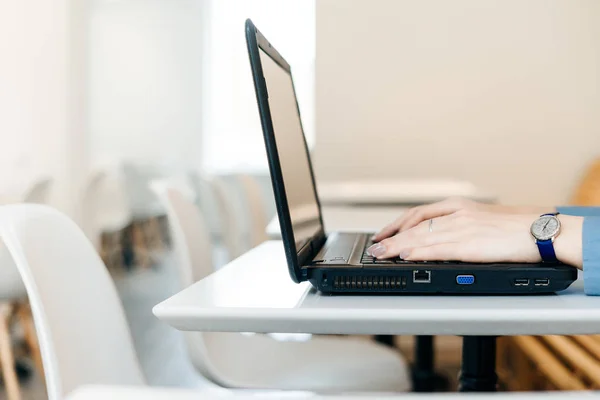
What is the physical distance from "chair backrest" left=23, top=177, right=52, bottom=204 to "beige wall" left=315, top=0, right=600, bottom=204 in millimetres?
1240

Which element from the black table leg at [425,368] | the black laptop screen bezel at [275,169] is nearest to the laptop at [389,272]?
the black laptop screen bezel at [275,169]

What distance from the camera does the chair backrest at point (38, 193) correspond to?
303 centimetres

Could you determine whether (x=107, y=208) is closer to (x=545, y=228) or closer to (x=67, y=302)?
(x=67, y=302)

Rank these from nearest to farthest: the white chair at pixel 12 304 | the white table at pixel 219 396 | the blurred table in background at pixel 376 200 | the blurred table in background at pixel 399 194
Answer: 1. the white table at pixel 219 396
2. the blurred table in background at pixel 376 200
3. the white chair at pixel 12 304
4. the blurred table in background at pixel 399 194

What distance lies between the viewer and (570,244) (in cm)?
89

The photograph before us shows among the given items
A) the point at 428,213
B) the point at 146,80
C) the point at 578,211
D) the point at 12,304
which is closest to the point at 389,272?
the point at 428,213

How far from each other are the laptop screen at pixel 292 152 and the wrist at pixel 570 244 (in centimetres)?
33

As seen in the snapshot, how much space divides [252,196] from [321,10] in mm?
965

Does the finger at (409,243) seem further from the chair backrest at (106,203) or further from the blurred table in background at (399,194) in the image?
the chair backrest at (106,203)

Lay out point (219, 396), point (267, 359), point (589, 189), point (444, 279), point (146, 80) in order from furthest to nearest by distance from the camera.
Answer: point (146, 80)
point (589, 189)
point (267, 359)
point (444, 279)
point (219, 396)

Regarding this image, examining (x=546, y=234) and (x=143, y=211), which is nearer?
(x=546, y=234)

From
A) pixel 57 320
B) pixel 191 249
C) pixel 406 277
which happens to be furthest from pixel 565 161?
pixel 57 320

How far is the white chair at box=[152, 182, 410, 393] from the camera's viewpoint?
4.65ft

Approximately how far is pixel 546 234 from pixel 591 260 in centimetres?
7
